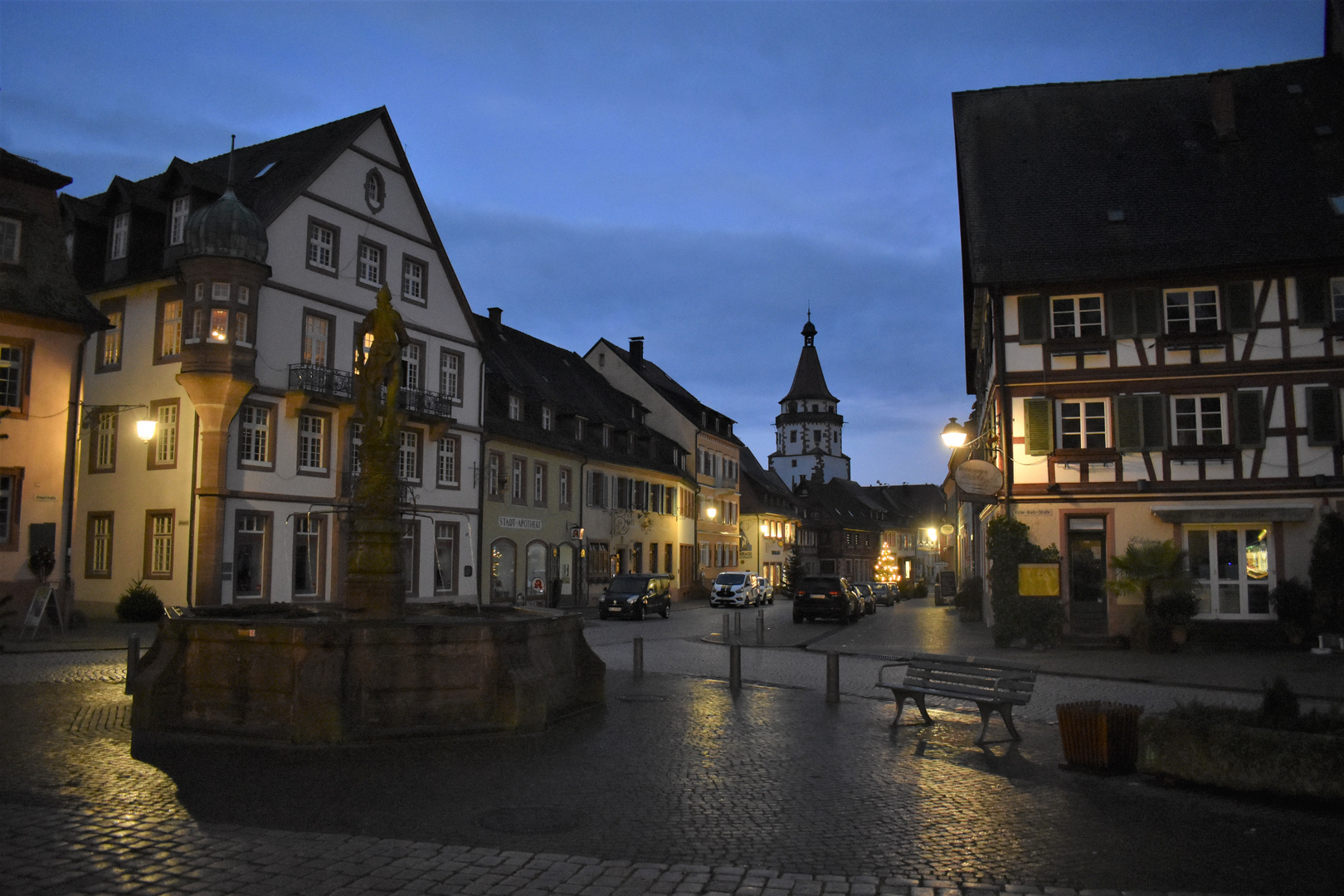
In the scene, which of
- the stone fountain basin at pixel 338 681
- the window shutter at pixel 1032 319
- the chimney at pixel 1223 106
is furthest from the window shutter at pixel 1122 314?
the stone fountain basin at pixel 338 681

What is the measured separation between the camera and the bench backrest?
10.9 metres

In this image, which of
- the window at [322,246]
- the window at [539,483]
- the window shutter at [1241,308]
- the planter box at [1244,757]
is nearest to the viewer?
the planter box at [1244,757]

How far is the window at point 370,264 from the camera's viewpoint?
109ft

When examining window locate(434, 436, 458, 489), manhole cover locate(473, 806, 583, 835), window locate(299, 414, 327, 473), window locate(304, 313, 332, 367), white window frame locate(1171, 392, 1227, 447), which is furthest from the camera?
window locate(434, 436, 458, 489)

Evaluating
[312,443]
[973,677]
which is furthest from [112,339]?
[973,677]

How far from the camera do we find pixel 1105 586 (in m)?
23.8

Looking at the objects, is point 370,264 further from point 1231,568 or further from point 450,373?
point 1231,568

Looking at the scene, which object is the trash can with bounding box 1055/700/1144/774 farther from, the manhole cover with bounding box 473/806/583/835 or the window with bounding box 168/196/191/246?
the window with bounding box 168/196/191/246

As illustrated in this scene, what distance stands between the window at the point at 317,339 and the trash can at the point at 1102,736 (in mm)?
25253

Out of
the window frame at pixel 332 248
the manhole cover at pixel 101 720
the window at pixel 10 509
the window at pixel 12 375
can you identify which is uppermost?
the window frame at pixel 332 248

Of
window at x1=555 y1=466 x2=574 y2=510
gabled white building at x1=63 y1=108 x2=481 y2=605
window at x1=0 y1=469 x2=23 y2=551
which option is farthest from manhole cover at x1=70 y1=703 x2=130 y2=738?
window at x1=555 y1=466 x2=574 y2=510

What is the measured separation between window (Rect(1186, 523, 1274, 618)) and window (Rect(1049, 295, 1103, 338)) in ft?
16.6

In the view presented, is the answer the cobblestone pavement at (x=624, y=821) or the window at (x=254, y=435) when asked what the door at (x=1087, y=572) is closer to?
the cobblestone pavement at (x=624, y=821)

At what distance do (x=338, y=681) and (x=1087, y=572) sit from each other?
20161mm
